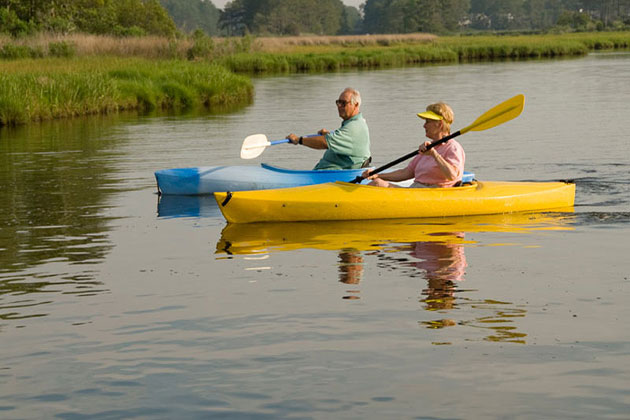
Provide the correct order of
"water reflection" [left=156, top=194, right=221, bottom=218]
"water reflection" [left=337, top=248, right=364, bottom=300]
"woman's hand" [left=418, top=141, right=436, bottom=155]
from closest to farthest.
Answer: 1. "water reflection" [left=337, top=248, right=364, bottom=300]
2. "woman's hand" [left=418, top=141, right=436, bottom=155]
3. "water reflection" [left=156, top=194, right=221, bottom=218]

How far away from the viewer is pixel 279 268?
6.61 metres

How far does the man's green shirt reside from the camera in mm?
8570

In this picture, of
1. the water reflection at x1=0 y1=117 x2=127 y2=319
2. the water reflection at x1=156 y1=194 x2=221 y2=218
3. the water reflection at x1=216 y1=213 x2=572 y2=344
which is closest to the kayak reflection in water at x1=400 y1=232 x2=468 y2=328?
the water reflection at x1=216 y1=213 x2=572 y2=344

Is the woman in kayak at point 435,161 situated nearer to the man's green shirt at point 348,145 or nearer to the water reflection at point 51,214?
the man's green shirt at point 348,145

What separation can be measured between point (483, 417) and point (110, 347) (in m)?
1.89

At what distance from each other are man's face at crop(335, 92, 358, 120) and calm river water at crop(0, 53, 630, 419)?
37.5 inches

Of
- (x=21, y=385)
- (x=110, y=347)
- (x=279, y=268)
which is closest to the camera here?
(x=21, y=385)

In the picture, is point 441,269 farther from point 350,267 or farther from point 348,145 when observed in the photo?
point 348,145

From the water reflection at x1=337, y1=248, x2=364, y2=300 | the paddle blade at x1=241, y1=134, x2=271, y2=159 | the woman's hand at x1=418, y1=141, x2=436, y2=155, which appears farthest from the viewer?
the paddle blade at x1=241, y1=134, x2=271, y2=159

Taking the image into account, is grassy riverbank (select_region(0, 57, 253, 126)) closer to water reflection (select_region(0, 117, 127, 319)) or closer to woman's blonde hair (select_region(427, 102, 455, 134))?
water reflection (select_region(0, 117, 127, 319))

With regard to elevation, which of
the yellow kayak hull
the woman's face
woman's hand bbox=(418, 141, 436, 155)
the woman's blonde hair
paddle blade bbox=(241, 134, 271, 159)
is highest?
the woman's blonde hair

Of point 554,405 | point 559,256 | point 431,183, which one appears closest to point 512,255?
point 559,256

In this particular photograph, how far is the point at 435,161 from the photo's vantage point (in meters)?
7.88

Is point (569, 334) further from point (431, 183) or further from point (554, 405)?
point (431, 183)
